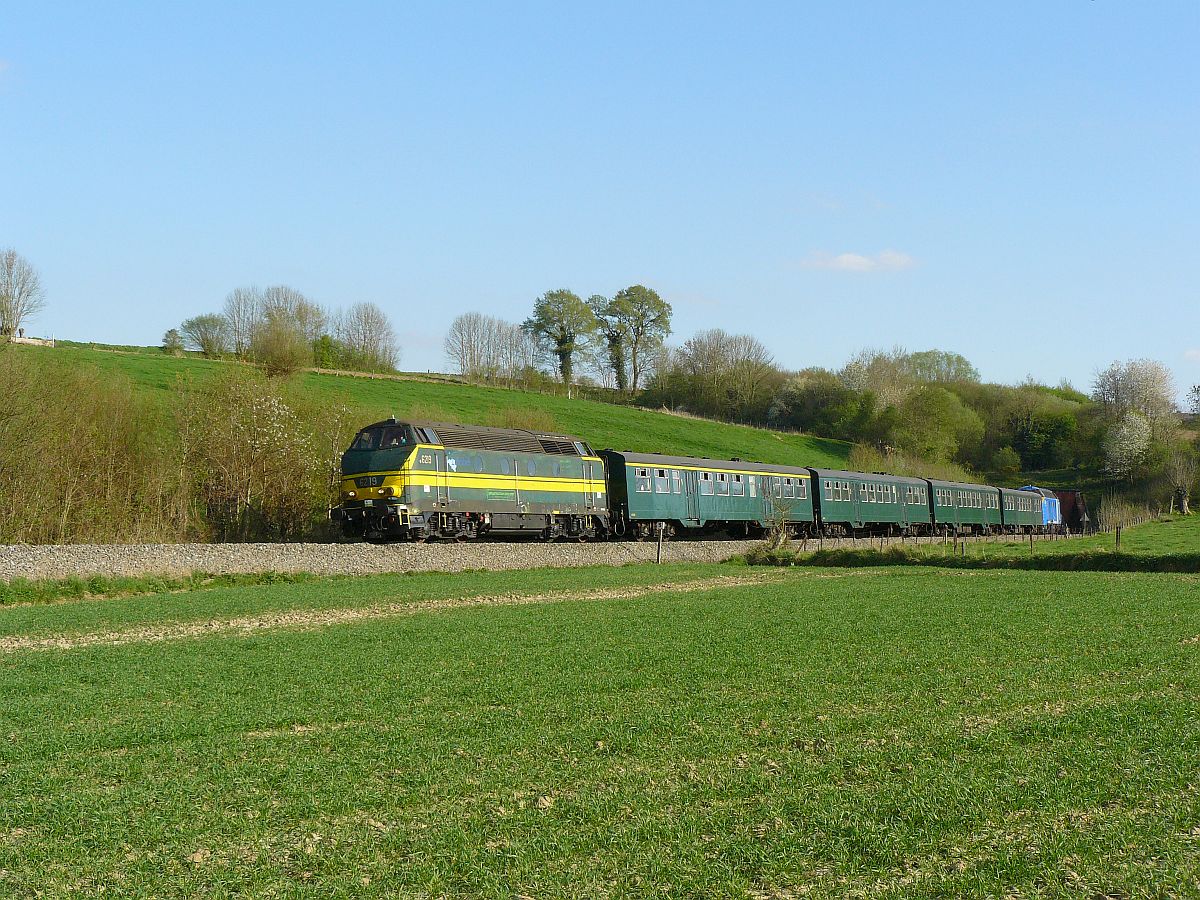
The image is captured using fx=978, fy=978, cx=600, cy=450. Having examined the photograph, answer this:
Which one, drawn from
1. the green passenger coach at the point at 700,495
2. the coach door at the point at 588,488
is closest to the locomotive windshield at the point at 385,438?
the coach door at the point at 588,488

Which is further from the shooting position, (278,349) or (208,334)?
(208,334)

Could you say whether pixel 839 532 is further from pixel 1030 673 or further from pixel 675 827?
pixel 675 827

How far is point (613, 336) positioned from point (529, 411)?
39.7m

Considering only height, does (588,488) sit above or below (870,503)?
above

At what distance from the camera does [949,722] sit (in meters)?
9.57

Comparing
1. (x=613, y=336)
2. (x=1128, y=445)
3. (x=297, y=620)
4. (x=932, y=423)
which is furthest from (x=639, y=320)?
(x=297, y=620)

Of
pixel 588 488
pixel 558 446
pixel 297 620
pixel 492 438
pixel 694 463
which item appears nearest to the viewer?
pixel 297 620

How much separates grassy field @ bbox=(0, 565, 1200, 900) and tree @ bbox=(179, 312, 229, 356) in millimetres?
56265

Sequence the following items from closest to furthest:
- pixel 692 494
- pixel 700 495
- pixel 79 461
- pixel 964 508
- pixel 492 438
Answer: pixel 79 461 → pixel 492 438 → pixel 692 494 → pixel 700 495 → pixel 964 508

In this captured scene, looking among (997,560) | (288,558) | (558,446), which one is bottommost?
(997,560)

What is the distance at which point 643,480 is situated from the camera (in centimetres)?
4031

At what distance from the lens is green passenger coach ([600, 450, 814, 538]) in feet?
131

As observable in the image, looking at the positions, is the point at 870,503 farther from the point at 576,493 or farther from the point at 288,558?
the point at 288,558

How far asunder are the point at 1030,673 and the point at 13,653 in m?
15.2
